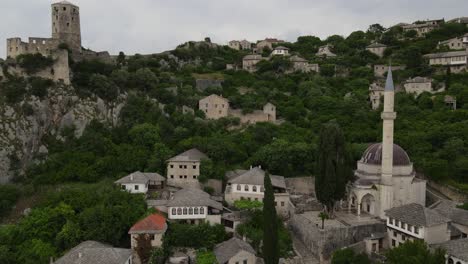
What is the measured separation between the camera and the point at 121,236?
29.0 metres

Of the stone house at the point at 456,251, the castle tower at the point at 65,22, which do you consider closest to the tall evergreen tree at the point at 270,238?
the stone house at the point at 456,251

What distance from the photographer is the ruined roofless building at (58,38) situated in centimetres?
4581

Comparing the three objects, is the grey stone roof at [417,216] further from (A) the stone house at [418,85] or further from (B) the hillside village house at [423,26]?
(B) the hillside village house at [423,26]

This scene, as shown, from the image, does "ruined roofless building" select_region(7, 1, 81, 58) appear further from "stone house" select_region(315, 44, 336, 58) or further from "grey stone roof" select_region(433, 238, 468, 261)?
"stone house" select_region(315, 44, 336, 58)

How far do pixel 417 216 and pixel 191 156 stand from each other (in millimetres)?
20156

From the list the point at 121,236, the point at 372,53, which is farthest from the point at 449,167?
the point at 372,53

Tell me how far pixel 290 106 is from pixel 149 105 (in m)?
18.6

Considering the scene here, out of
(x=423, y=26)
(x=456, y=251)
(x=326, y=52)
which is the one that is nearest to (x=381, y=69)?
(x=326, y=52)

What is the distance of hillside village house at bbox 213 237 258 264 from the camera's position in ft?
85.5

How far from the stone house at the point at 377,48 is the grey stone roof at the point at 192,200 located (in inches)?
2212

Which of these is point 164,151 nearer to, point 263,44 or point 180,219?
point 180,219

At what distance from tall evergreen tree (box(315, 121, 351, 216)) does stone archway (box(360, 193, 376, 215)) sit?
9.26ft

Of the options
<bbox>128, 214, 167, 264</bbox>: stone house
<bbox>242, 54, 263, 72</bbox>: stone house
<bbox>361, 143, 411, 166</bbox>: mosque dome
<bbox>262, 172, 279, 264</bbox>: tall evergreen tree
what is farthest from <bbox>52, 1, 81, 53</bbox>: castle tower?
<bbox>361, 143, 411, 166</bbox>: mosque dome

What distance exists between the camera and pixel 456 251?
24359 mm
